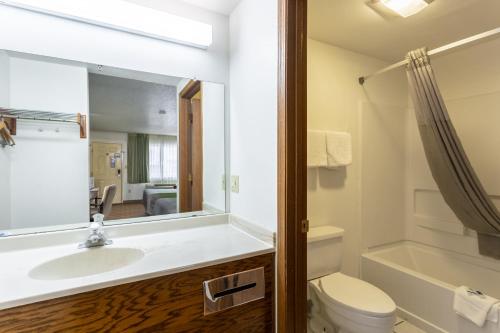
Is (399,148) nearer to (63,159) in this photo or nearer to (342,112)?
(342,112)

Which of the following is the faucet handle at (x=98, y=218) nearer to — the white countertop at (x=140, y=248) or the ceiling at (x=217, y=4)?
the white countertop at (x=140, y=248)

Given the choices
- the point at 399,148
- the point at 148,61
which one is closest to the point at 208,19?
the point at 148,61

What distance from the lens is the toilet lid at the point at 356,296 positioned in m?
1.40

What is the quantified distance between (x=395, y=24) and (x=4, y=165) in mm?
2574

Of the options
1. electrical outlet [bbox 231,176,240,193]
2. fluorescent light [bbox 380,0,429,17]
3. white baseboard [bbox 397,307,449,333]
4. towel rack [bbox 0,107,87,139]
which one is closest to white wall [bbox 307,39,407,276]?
white baseboard [bbox 397,307,449,333]

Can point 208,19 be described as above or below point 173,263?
above

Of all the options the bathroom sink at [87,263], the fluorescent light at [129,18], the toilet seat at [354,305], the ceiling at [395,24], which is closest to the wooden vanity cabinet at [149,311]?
the bathroom sink at [87,263]

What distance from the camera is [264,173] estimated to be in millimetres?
1267

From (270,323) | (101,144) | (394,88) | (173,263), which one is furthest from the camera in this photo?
(394,88)

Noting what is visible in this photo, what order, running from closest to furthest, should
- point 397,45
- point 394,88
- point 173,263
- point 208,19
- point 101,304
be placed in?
1. point 101,304
2. point 173,263
3. point 208,19
4. point 397,45
5. point 394,88

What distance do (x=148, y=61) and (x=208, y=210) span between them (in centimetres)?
99

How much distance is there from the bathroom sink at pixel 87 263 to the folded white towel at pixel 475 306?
195 cm

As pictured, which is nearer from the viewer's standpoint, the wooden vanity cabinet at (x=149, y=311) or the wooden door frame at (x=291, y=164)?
the wooden vanity cabinet at (x=149, y=311)

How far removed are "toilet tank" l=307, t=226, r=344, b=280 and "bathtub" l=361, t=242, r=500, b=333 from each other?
1.75 feet
